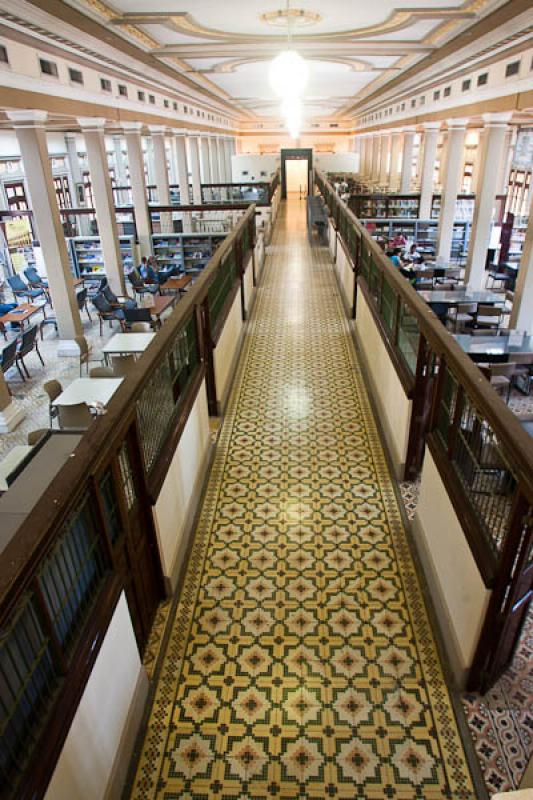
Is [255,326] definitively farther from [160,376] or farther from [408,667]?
[408,667]

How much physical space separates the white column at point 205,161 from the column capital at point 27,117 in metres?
16.9

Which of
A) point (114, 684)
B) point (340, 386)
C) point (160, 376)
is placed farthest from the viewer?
point (340, 386)

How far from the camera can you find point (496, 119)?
413 inches

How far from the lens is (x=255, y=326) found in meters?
8.27

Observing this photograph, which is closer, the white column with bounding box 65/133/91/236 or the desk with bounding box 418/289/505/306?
the desk with bounding box 418/289/505/306

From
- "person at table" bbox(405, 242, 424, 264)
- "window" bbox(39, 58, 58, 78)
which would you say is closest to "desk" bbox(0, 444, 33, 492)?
"window" bbox(39, 58, 58, 78)

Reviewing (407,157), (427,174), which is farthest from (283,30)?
(407,157)

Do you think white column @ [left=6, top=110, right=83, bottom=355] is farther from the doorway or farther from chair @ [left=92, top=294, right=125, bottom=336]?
the doorway

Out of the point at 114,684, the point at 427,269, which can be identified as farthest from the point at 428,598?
the point at 427,269

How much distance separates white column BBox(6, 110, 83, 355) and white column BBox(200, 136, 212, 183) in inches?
662

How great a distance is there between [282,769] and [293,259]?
11381mm

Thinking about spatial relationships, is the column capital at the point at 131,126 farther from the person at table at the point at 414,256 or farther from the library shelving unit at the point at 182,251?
the person at table at the point at 414,256

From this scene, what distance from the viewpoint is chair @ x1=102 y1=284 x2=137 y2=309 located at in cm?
1076

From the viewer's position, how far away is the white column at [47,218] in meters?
8.27
